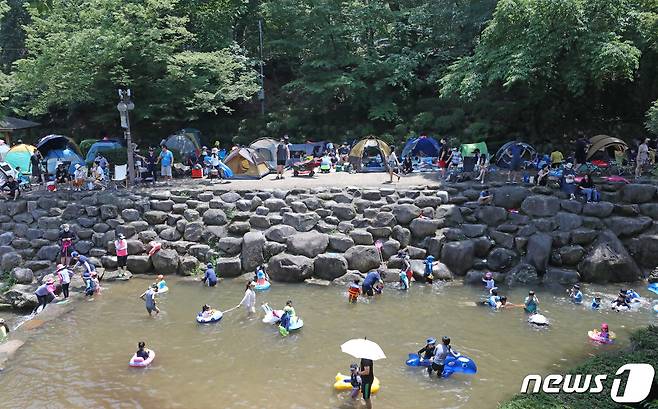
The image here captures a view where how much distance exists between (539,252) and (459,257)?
237cm

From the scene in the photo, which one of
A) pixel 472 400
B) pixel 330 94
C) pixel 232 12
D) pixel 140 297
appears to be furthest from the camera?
pixel 232 12

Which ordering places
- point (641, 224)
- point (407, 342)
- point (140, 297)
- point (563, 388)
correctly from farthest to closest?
1. point (641, 224)
2. point (140, 297)
3. point (407, 342)
4. point (563, 388)

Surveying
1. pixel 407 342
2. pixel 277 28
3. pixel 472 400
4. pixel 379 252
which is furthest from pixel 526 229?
pixel 277 28

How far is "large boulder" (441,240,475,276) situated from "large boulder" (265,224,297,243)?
5090 millimetres

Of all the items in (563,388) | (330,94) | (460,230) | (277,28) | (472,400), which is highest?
(277,28)

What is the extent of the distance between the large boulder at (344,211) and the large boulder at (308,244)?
1.21m

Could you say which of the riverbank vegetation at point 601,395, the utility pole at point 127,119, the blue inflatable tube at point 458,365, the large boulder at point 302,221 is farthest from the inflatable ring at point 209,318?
the utility pole at point 127,119

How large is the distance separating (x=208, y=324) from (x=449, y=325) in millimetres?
5989

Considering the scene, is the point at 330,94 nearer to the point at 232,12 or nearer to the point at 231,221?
the point at 232,12

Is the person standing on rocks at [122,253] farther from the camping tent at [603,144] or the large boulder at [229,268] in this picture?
the camping tent at [603,144]


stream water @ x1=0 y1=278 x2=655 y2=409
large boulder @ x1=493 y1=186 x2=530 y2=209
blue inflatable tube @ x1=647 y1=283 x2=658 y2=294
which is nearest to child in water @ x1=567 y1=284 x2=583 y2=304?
stream water @ x1=0 y1=278 x2=655 y2=409

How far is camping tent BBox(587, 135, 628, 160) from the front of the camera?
19.9 meters

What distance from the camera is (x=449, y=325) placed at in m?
12.9

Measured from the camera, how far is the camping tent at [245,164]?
2208cm
